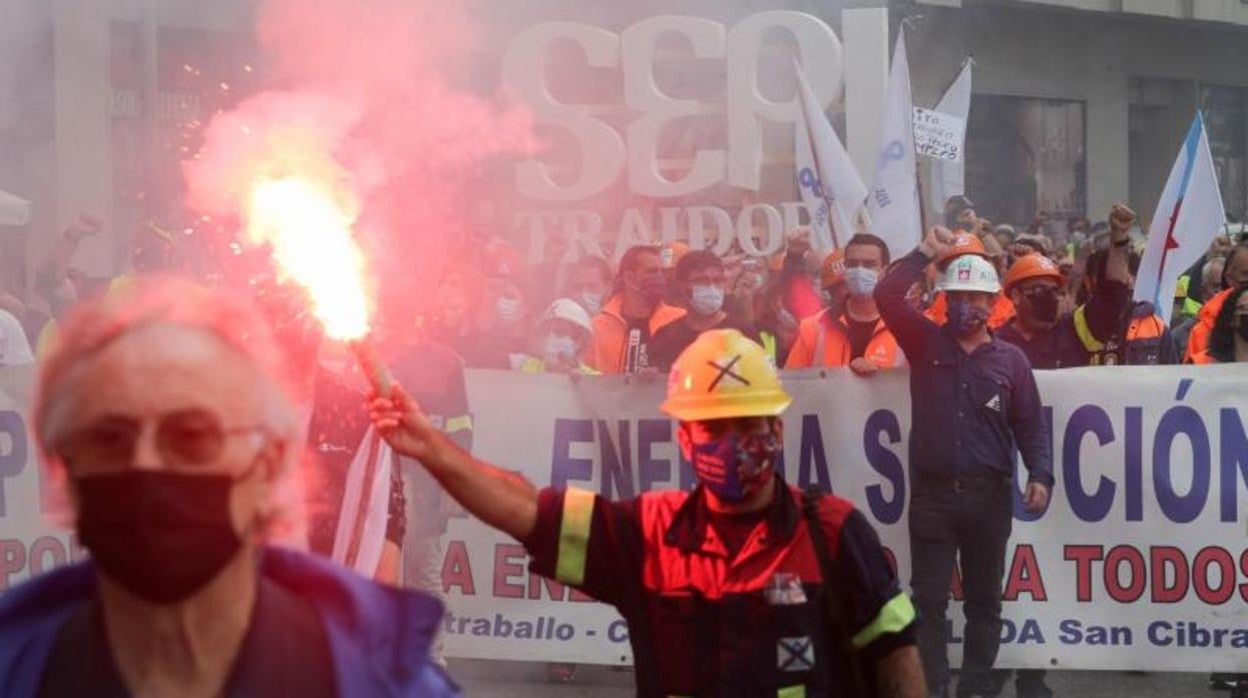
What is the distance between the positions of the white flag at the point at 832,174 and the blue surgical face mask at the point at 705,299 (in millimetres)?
2039

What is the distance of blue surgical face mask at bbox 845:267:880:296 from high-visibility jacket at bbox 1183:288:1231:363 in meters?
1.59

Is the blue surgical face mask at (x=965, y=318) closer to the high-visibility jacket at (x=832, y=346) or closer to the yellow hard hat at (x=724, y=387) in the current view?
the high-visibility jacket at (x=832, y=346)

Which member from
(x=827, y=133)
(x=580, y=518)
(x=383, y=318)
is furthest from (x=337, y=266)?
(x=827, y=133)

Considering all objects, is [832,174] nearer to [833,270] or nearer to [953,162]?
[833,270]

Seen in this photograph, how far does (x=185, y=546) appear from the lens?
7.55ft

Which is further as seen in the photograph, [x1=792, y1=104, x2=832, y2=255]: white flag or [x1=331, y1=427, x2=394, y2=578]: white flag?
[x1=792, y1=104, x2=832, y2=255]: white flag

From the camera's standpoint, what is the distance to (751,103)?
13.2m

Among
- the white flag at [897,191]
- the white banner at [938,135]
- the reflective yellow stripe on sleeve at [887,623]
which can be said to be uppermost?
the white banner at [938,135]

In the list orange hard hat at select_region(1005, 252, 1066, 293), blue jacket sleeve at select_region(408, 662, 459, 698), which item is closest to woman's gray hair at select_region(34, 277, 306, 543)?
blue jacket sleeve at select_region(408, 662, 459, 698)

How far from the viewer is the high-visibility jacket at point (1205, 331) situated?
9602 millimetres

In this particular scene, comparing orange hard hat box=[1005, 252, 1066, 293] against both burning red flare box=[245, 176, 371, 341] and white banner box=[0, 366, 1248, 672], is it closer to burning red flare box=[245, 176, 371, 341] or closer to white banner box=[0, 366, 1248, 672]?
white banner box=[0, 366, 1248, 672]

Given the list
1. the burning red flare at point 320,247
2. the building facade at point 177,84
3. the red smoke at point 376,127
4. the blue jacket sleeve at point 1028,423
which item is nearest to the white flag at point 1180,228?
the building facade at point 177,84

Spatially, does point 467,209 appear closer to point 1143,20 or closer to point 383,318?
point 383,318

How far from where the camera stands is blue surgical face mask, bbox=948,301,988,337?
811 centimetres
